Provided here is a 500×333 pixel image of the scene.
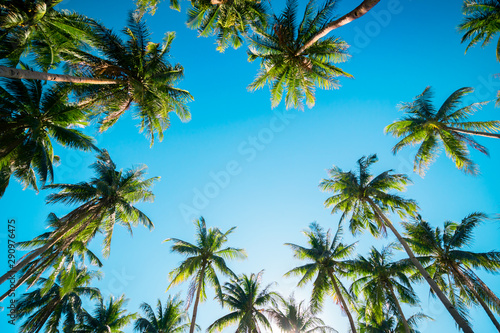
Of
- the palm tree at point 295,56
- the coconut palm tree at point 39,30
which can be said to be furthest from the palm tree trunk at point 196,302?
the coconut palm tree at point 39,30

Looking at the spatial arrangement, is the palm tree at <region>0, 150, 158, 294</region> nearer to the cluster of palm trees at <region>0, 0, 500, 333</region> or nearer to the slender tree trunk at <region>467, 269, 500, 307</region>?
the cluster of palm trees at <region>0, 0, 500, 333</region>

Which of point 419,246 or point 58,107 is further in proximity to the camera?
point 419,246

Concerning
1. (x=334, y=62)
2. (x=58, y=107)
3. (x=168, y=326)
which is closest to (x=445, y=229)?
(x=334, y=62)

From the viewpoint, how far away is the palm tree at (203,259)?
675 inches

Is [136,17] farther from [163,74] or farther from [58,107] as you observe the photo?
[58,107]

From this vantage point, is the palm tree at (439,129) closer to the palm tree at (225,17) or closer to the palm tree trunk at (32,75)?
the palm tree at (225,17)

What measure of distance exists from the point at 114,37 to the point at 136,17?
5.32 feet

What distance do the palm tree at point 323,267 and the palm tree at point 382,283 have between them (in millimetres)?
1138

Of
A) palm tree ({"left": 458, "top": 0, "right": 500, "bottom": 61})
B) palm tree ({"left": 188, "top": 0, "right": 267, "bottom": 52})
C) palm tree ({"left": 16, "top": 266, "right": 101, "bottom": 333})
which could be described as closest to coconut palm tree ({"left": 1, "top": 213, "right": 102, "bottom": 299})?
palm tree ({"left": 16, "top": 266, "right": 101, "bottom": 333})

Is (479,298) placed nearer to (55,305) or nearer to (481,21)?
(481,21)

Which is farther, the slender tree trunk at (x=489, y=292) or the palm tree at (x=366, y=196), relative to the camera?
the palm tree at (x=366, y=196)

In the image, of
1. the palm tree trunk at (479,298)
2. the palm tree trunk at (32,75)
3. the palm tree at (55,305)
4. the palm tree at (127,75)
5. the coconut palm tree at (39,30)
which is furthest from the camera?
the palm tree at (55,305)

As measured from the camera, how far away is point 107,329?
64.0 feet

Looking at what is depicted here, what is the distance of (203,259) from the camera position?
717 inches
